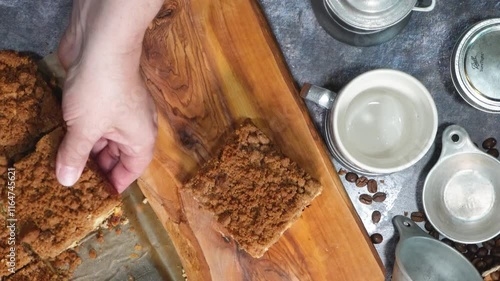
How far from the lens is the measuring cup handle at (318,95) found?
269 cm

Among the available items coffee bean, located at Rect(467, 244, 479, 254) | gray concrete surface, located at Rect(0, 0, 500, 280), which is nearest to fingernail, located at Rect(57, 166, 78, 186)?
gray concrete surface, located at Rect(0, 0, 500, 280)

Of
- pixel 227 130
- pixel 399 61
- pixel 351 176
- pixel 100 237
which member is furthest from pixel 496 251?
pixel 100 237

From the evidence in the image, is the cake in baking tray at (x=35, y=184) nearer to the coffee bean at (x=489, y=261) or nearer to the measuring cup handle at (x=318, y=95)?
the measuring cup handle at (x=318, y=95)

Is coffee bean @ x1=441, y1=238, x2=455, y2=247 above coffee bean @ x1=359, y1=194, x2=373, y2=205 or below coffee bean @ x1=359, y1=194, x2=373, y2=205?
below

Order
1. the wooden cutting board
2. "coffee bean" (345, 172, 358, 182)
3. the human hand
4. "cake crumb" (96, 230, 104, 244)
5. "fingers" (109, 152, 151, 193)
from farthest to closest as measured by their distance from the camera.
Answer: "coffee bean" (345, 172, 358, 182) < "cake crumb" (96, 230, 104, 244) < the wooden cutting board < "fingers" (109, 152, 151, 193) < the human hand

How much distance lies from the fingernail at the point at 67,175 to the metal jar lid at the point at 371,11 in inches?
54.0

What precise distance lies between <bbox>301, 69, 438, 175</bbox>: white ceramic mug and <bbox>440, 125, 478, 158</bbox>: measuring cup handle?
0.68 feet

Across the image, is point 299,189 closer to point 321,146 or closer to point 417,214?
point 321,146

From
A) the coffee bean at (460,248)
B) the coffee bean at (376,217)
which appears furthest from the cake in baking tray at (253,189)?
the coffee bean at (460,248)

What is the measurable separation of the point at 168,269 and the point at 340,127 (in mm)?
1088

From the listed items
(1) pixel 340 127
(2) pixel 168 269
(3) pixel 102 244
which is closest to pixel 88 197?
(3) pixel 102 244

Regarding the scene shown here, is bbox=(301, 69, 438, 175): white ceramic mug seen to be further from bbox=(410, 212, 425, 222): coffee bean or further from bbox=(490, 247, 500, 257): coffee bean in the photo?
bbox=(490, 247, 500, 257): coffee bean

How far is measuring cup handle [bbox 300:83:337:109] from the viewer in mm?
2689

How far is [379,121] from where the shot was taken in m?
2.87
